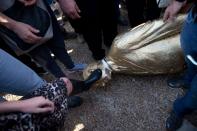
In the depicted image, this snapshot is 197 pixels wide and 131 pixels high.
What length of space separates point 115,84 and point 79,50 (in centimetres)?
72

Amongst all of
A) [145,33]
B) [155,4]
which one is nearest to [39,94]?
[145,33]

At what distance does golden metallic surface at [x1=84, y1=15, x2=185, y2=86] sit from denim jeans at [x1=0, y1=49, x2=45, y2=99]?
933 mm

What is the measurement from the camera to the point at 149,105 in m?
2.46

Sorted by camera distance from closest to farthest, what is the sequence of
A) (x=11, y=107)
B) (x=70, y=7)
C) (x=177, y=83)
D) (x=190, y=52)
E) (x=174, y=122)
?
(x=11, y=107) → (x=190, y=52) → (x=174, y=122) → (x=70, y=7) → (x=177, y=83)

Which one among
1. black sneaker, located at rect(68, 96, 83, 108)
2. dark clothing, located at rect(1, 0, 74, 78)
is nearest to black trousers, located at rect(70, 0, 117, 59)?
dark clothing, located at rect(1, 0, 74, 78)

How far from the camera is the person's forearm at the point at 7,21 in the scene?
6.59 feet

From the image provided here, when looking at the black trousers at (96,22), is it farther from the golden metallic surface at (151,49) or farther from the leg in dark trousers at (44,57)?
the leg in dark trousers at (44,57)

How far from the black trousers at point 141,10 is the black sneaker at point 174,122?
106 centimetres

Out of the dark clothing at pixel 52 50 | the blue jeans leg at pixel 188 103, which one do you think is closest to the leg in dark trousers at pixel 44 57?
the dark clothing at pixel 52 50

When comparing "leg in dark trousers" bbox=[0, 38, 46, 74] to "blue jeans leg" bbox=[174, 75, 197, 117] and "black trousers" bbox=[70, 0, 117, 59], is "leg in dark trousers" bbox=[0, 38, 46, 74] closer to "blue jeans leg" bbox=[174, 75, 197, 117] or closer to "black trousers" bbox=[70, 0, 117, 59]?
"black trousers" bbox=[70, 0, 117, 59]

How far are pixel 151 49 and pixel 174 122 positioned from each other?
626mm

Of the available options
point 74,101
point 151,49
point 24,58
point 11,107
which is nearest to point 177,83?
point 151,49

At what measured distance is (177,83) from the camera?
2.55 metres

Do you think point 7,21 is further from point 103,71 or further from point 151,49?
point 151,49
